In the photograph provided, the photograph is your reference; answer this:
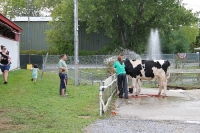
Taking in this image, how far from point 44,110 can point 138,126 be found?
10.3 ft

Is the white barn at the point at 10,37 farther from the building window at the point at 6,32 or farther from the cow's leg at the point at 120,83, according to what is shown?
the cow's leg at the point at 120,83

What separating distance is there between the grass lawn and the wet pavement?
0.67 metres

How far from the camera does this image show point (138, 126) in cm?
896

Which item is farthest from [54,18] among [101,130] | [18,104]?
[101,130]

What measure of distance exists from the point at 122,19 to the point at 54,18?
9805 millimetres

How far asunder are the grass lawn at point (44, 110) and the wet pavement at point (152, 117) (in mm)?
667

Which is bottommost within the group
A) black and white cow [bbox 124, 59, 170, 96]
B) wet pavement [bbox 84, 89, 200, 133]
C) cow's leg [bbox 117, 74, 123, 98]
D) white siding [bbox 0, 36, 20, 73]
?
wet pavement [bbox 84, 89, 200, 133]

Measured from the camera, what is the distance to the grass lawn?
8.55m

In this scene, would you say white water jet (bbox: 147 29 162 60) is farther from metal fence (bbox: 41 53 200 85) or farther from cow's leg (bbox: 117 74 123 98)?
cow's leg (bbox: 117 74 123 98)

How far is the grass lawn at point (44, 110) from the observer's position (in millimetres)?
8547

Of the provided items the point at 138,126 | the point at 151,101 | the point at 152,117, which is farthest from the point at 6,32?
the point at 138,126

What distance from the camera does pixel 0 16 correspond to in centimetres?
2084

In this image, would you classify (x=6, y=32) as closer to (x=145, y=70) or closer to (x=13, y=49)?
(x=13, y=49)

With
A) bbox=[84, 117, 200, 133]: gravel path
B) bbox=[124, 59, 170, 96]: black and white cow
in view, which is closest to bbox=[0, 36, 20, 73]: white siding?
bbox=[124, 59, 170, 96]: black and white cow
